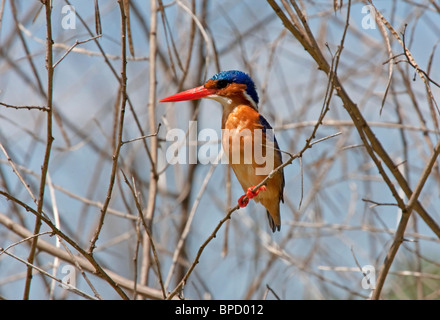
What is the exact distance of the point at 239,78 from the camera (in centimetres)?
269

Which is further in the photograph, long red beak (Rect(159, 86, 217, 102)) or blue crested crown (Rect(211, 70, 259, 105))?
blue crested crown (Rect(211, 70, 259, 105))

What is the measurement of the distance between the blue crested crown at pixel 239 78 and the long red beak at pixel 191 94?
0.24 feet

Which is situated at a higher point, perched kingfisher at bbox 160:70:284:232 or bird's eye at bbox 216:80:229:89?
bird's eye at bbox 216:80:229:89

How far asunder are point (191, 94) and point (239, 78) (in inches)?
10.8

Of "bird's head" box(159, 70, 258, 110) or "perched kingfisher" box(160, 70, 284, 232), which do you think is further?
"bird's head" box(159, 70, 258, 110)

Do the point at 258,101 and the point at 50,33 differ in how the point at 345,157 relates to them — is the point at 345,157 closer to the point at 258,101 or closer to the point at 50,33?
the point at 258,101

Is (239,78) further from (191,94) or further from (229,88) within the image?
(191,94)

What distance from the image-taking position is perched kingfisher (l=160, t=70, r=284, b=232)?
7.90ft

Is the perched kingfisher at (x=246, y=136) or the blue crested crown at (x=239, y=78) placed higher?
the blue crested crown at (x=239, y=78)

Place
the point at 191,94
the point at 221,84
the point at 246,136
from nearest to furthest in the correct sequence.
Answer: the point at 246,136 → the point at 191,94 → the point at 221,84

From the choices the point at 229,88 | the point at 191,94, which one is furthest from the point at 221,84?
the point at 191,94

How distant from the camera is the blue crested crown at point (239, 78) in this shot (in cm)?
266

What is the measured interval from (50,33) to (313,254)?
2007mm
